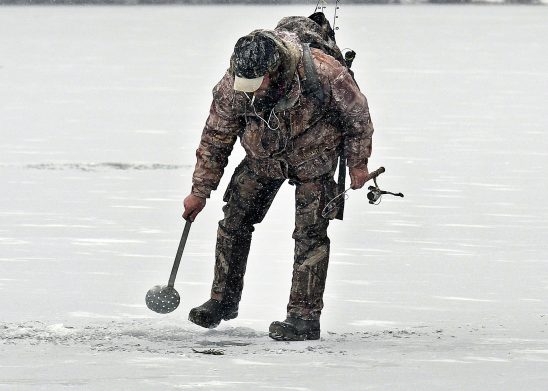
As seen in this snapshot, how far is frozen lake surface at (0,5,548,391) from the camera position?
723 centimetres

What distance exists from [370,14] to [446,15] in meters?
5.83

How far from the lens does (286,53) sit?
768 centimetres

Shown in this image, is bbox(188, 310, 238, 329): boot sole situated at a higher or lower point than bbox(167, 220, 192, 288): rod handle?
lower

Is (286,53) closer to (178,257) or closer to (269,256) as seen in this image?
(178,257)

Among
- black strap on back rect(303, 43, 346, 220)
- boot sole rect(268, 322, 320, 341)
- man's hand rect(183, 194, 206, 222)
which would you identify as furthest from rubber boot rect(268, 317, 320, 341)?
black strap on back rect(303, 43, 346, 220)

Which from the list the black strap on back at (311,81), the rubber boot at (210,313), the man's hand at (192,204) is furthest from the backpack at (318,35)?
the rubber boot at (210,313)

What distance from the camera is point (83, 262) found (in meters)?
10.1

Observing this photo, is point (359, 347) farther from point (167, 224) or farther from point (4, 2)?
point (4, 2)

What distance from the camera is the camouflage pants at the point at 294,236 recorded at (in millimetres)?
8070

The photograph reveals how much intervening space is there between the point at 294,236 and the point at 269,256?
93.6 inches

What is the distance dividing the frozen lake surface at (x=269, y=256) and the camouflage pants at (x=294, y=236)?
206 millimetres

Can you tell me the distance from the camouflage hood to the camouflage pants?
1.93 feet

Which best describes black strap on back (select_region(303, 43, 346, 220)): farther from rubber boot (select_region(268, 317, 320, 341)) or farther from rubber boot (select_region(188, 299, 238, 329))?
rubber boot (select_region(188, 299, 238, 329))

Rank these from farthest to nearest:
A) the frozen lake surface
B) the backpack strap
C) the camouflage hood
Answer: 1. the backpack strap
2. the camouflage hood
3. the frozen lake surface
